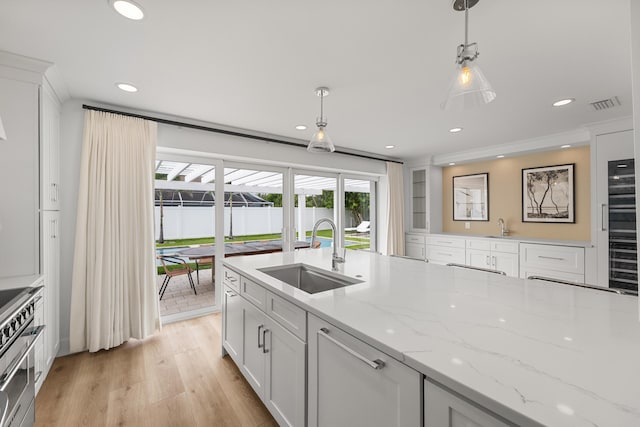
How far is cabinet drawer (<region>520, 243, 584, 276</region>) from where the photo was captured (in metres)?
3.47

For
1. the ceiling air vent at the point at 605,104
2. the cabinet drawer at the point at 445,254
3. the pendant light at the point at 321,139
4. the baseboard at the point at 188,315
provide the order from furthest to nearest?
1. the cabinet drawer at the point at 445,254
2. the baseboard at the point at 188,315
3. the ceiling air vent at the point at 605,104
4. the pendant light at the point at 321,139

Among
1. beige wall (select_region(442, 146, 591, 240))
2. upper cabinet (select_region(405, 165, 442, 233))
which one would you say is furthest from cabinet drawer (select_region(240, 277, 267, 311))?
beige wall (select_region(442, 146, 591, 240))

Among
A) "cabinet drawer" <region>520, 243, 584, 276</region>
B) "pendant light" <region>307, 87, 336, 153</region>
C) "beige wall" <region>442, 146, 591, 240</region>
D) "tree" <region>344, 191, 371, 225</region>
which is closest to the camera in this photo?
"pendant light" <region>307, 87, 336, 153</region>

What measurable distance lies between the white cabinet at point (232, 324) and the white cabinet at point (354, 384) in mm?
956

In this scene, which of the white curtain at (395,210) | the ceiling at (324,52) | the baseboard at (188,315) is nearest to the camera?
the ceiling at (324,52)

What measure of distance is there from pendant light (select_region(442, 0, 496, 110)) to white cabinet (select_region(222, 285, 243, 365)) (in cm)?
195

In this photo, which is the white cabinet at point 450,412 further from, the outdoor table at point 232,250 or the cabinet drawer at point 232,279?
the outdoor table at point 232,250

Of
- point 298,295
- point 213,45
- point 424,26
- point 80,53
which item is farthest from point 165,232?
point 424,26

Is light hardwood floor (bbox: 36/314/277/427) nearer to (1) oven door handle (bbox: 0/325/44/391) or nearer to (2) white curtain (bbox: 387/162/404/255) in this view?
(1) oven door handle (bbox: 0/325/44/391)

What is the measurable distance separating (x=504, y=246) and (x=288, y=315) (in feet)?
13.0

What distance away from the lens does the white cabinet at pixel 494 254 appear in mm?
4070

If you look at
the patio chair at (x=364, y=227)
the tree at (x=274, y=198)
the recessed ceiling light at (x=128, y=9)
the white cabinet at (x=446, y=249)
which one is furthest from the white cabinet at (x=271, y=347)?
the white cabinet at (x=446, y=249)

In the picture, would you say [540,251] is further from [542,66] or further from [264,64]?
[264,64]

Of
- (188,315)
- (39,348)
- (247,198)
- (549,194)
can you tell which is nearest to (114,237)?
(39,348)
